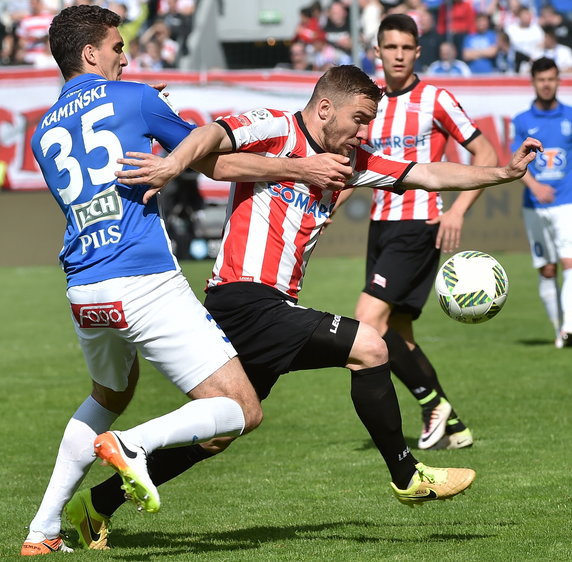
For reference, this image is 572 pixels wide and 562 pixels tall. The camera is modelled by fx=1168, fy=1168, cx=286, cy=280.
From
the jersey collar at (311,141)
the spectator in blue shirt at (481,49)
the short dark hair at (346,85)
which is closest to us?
the short dark hair at (346,85)

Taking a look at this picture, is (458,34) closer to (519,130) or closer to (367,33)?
(367,33)

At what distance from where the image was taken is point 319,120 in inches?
212

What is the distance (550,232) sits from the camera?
1202cm

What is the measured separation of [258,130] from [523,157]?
119 centimetres

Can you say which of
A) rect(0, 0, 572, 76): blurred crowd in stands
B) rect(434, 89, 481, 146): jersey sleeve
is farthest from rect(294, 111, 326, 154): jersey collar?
rect(0, 0, 572, 76): blurred crowd in stands

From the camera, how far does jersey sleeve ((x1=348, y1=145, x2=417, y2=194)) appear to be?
18.3ft

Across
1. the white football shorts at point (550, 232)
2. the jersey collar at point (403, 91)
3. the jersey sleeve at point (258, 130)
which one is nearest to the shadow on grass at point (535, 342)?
the white football shorts at point (550, 232)

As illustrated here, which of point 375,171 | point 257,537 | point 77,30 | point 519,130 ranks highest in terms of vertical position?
point 77,30

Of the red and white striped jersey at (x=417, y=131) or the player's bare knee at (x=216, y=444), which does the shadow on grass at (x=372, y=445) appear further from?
the player's bare knee at (x=216, y=444)

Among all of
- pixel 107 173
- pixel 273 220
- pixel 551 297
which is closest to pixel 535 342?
pixel 551 297

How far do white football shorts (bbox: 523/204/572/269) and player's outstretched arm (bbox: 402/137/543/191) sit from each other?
6.54 meters

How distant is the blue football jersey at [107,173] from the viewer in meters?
4.80

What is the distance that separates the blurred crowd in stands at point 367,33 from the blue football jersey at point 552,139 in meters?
9.21

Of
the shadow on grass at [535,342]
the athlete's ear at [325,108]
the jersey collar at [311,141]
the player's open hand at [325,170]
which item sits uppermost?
the athlete's ear at [325,108]
